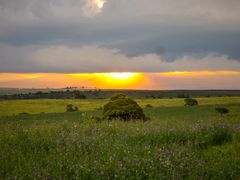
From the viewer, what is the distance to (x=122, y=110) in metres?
21.7

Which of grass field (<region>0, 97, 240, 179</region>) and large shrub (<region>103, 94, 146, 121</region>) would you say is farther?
large shrub (<region>103, 94, 146, 121</region>)

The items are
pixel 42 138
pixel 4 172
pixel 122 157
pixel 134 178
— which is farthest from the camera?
pixel 42 138

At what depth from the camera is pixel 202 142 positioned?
33.3ft

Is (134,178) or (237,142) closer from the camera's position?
(134,178)

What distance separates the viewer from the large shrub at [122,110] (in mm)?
21653

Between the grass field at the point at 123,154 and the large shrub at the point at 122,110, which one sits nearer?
the grass field at the point at 123,154

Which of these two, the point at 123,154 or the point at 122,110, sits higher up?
the point at 122,110

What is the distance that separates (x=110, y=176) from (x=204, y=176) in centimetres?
186

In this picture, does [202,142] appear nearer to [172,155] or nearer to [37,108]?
[172,155]

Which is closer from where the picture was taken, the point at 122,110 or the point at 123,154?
the point at 123,154

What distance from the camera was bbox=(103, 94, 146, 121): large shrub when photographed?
2165 cm

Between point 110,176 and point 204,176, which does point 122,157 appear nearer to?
point 110,176

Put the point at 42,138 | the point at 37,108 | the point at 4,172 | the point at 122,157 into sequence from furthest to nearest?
1. the point at 37,108
2. the point at 42,138
3. the point at 122,157
4. the point at 4,172

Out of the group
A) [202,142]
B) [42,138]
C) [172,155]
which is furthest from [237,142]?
[42,138]
